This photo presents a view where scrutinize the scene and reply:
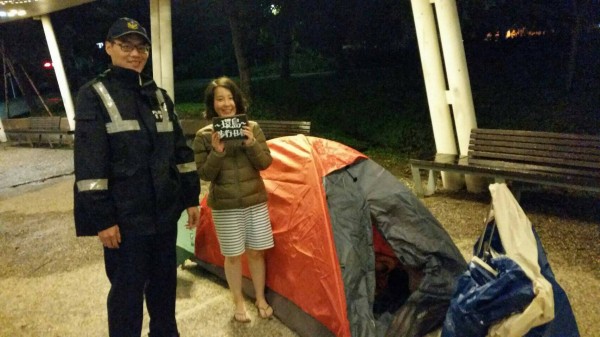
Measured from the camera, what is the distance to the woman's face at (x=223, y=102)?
9.87ft

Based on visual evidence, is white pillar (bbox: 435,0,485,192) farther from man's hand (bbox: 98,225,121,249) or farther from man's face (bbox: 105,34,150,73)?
man's hand (bbox: 98,225,121,249)

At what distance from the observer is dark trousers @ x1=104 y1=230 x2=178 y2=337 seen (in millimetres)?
2545

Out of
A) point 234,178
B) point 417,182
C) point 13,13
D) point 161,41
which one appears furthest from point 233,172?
point 13,13

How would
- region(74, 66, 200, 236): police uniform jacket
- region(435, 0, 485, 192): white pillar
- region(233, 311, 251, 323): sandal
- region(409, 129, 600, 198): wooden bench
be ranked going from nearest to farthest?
1. region(74, 66, 200, 236): police uniform jacket
2. region(233, 311, 251, 323): sandal
3. region(409, 129, 600, 198): wooden bench
4. region(435, 0, 485, 192): white pillar

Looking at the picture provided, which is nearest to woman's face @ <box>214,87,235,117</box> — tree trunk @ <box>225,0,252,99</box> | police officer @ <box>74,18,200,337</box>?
police officer @ <box>74,18,200,337</box>

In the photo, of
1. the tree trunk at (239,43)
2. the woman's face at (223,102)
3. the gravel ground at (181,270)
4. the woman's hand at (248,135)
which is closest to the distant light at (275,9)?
the tree trunk at (239,43)

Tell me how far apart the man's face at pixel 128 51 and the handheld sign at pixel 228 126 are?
56 centimetres

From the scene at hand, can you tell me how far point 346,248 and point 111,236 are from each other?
4.46ft

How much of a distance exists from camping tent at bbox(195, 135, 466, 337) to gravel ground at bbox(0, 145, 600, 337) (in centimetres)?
46

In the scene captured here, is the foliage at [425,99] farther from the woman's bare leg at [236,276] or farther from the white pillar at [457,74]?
the woman's bare leg at [236,276]

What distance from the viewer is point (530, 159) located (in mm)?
5027

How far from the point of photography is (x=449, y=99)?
5.83m

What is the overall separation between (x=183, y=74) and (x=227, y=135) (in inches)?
1030

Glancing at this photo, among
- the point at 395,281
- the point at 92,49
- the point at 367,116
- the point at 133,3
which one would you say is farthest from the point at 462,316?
the point at 92,49
